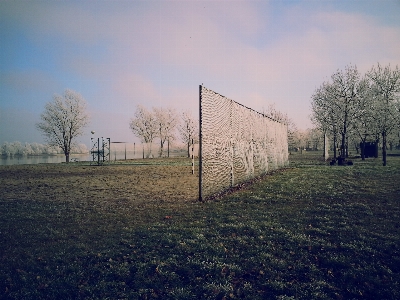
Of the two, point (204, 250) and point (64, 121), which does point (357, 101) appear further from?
point (64, 121)

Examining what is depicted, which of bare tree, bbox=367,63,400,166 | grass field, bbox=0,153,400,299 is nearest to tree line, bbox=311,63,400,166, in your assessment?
bare tree, bbox=367,63,400,166

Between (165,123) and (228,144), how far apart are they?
2222 inches

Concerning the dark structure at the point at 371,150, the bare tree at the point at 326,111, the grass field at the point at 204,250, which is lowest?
the grass field at the point at 204,250

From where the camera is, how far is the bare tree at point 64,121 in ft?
158

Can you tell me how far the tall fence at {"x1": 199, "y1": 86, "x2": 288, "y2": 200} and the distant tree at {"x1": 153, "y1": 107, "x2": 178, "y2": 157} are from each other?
158 ft

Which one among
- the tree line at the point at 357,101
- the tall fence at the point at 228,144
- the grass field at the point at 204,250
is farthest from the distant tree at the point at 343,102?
the grass field at the point at 204,250

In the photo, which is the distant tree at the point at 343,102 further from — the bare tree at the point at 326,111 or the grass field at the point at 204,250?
the grass field at the point at 204,250

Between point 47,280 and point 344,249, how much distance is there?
17.2ft

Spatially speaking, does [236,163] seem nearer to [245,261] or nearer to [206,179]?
[206,179]

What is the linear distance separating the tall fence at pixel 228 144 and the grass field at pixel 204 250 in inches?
78.9

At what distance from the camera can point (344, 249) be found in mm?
5109

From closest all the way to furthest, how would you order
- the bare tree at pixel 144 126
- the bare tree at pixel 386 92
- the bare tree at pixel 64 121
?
the bare tree at pixel 386 92
the bare tree at pixel 64 121
the bare tree at pixel 144 126

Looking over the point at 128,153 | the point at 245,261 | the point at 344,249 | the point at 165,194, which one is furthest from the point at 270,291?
the point at 128,153

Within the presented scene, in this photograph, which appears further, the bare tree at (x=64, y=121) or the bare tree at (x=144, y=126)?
the bare tree at (x=144, y=126)
